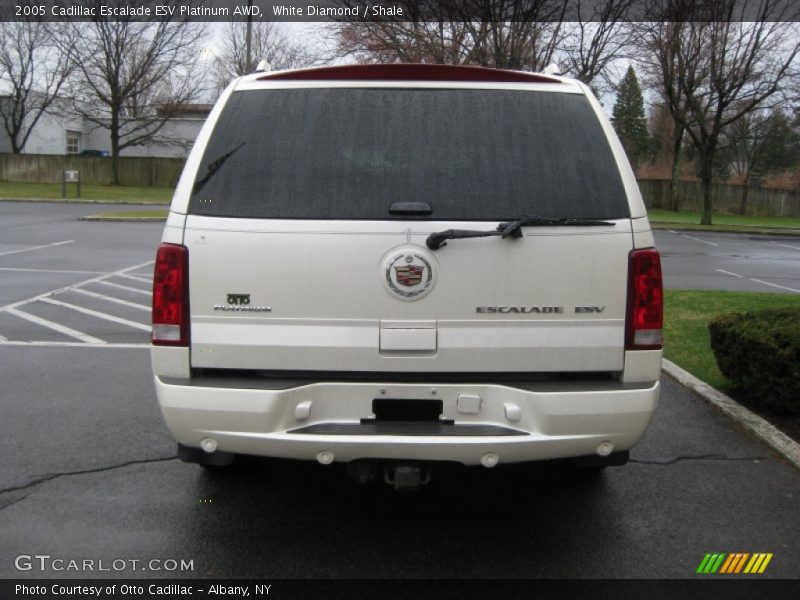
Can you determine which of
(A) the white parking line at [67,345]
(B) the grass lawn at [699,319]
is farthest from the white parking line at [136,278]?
(B) the grass lawn at [699,319]

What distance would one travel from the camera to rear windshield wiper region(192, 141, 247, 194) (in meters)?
3.50

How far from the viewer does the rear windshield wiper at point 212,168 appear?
11.5 feet

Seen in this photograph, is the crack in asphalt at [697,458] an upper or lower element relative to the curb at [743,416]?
lower

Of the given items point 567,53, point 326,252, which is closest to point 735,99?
point 567,53

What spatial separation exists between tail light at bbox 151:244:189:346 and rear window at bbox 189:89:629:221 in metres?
0.21

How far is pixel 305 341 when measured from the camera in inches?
133

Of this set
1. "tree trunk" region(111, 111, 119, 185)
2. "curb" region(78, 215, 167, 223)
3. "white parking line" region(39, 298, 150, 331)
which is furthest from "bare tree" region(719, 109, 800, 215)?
"white parking line" region(39, 298, 150, 331)

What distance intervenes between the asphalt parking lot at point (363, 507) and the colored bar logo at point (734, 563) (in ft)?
0.14

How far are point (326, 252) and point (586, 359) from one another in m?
1.13

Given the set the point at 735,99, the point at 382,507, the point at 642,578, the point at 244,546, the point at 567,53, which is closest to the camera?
the point at 642,578

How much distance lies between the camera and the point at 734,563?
3.69 metres

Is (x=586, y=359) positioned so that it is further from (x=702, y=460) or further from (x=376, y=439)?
Result: (x=702, y=460)

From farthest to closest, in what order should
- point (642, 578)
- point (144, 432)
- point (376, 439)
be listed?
point (144, 432), point (642, 578), point (376, 439)

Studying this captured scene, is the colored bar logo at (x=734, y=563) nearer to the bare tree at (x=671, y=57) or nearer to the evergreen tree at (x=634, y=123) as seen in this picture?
the bare tree at (x=671, y=57)
